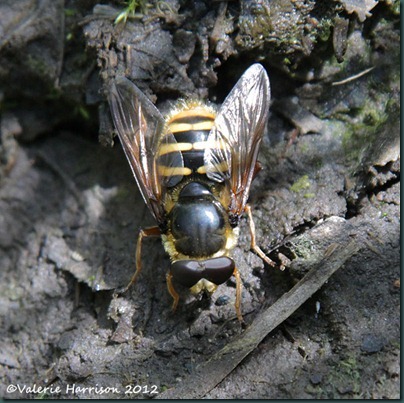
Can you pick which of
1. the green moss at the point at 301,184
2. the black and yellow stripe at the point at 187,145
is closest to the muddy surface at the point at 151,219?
the green moss at the point at 301,184

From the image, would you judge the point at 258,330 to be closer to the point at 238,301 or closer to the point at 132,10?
the point at 238,301

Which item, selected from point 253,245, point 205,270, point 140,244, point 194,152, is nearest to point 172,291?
point 205,270

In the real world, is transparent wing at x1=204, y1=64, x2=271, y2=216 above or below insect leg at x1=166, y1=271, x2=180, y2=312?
above

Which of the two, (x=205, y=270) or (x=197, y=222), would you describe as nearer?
(x=205, y=270)

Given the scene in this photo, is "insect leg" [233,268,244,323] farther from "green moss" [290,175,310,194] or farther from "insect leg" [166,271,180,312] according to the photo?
"green moss" [290,175,310,194]

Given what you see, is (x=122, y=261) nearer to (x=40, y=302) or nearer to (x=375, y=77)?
(x=40, y=302)

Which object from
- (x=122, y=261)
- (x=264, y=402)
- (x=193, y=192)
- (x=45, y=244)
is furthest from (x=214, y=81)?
(x=264, y=402)

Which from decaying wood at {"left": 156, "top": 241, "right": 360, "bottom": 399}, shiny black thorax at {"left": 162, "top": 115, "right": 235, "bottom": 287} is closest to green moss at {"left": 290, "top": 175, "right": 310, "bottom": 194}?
shiny black thorax at {"left": 162, "top": 115, "right": 235, "bottom": 287}
